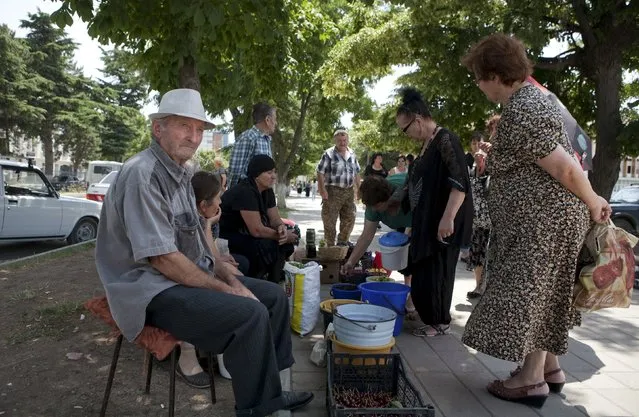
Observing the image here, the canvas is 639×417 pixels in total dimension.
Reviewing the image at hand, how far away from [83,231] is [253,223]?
7456 millimetres

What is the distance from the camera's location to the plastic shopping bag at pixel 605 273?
9.16 ft

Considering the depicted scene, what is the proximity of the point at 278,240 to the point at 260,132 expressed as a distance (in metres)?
1.72

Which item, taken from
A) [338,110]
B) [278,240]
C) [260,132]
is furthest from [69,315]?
[338,110]

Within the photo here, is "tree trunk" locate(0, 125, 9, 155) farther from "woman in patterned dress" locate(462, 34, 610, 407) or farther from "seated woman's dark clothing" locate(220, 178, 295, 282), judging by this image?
"woman in patterned dress" locate(462, 34, 610, 407)

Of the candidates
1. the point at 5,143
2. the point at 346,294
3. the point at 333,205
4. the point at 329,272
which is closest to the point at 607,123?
the point at 333,205

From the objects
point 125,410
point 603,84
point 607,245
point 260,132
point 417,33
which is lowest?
point 125,410

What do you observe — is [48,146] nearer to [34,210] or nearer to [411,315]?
[34,210]

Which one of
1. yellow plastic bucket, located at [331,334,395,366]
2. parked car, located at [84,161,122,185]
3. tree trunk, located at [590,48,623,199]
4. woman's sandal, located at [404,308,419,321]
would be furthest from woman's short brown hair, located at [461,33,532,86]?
parked car, located at [84,161,122,185]

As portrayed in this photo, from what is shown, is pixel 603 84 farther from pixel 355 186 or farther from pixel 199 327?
pixel 199 327

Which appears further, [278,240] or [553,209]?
[278,240]

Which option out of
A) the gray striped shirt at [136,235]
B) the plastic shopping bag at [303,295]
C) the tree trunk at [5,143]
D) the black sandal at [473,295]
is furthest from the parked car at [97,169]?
the gray striped shirt at [136,235]

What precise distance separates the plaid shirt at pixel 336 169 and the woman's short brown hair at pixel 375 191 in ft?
11.7

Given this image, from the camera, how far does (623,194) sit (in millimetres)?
14852

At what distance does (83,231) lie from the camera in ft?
34.7
